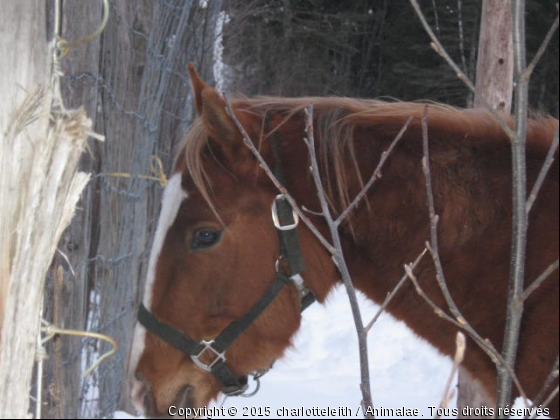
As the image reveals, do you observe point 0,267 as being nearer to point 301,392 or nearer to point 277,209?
point 277,209

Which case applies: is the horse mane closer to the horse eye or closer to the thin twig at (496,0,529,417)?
the horse eye

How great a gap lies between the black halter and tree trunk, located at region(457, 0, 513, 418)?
1.58 metres

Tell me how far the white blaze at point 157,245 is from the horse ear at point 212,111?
21 centimetres

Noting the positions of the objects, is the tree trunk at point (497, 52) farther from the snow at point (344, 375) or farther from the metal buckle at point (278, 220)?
the metal buckle at point (278, 220)

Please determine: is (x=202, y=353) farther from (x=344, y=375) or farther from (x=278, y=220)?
(x=344, y=375)

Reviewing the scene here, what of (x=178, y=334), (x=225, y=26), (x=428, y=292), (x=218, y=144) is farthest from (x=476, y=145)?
(x=225, y=26)

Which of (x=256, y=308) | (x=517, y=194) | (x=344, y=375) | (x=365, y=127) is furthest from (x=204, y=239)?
(x=344, y=375)

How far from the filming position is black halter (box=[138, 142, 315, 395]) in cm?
167

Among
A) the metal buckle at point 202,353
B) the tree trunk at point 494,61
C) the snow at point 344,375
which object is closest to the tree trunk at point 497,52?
the tree trunk at point 494,61

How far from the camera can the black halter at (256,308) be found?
65.7 inches

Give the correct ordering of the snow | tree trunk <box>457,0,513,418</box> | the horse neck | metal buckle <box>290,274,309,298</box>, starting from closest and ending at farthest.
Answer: the horse neck, metal buckle <box>290,274,309,298</box>, tree trunk <box>457,0,513,418</box>, the snow

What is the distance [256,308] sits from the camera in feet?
5.74

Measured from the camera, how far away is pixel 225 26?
3.72 metres

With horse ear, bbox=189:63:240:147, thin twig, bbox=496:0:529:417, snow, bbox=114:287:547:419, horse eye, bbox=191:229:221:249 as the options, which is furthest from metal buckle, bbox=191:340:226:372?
snow, bbox=114:287:547:419
